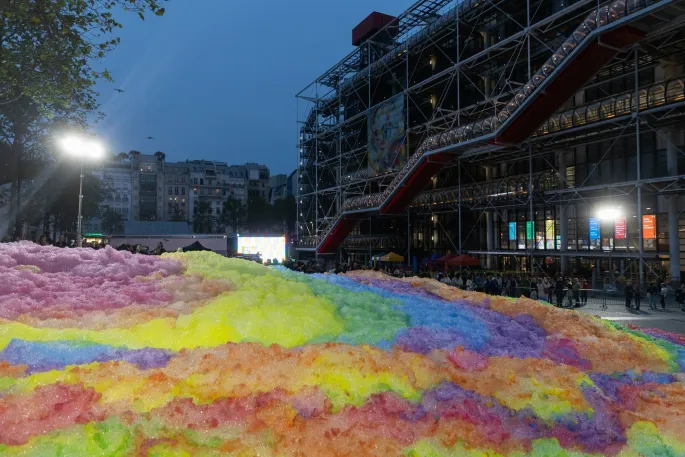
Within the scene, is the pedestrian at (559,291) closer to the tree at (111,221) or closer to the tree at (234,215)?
the tree at (234,215)

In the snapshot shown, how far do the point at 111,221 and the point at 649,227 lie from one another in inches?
4055

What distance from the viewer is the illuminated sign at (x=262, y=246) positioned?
1484 inches

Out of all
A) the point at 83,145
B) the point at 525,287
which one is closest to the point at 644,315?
the point at 525,287

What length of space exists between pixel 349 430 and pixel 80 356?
2.45 meters

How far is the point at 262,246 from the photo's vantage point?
124ft

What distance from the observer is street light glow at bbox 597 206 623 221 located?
75.4 feet

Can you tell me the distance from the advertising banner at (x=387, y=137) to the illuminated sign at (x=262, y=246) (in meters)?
9.91

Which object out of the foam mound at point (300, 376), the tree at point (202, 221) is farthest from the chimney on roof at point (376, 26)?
the tree at point (202, 221)

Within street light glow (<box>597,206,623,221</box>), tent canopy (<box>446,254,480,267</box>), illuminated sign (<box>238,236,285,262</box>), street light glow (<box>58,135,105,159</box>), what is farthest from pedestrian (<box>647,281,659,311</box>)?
illuminated sign (<box>238,236,285,262</box>)

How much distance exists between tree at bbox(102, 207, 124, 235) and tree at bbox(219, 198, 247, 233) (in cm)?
2279

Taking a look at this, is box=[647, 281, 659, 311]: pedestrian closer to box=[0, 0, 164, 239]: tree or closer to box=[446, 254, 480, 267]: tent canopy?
box=[446, 254, 480, 267]: tent canopy

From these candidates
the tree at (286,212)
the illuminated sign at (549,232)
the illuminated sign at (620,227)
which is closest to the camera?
the illuminated sign at (620,227)

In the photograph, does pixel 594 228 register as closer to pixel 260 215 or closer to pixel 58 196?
pixel 58 196

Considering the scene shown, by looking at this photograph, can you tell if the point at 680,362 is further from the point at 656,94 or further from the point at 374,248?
the point at 374,248
